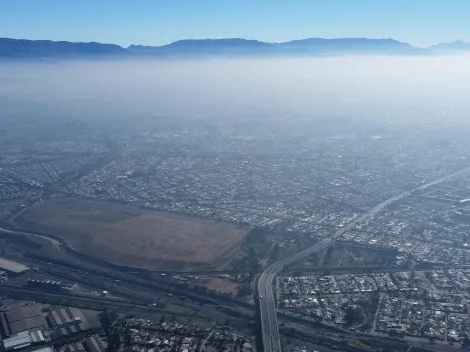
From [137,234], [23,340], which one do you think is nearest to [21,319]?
[23,340]

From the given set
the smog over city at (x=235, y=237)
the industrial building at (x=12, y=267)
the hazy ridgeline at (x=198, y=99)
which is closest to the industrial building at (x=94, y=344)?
the smog over city at (x=235, y=237)

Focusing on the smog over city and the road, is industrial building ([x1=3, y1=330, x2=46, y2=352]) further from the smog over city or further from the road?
the road

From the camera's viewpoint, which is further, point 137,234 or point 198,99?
point 198,99

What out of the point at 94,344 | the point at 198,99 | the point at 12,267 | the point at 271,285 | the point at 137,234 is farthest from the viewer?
the point at 198,99

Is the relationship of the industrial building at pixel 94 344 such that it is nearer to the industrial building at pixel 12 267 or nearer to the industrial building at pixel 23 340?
the industrial building at pixel 23 340

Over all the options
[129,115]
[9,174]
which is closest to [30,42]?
[129,115]

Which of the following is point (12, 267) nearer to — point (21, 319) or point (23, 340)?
point (21, 319)

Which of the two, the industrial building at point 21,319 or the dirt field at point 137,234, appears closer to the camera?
the industrial building at point 21,319
